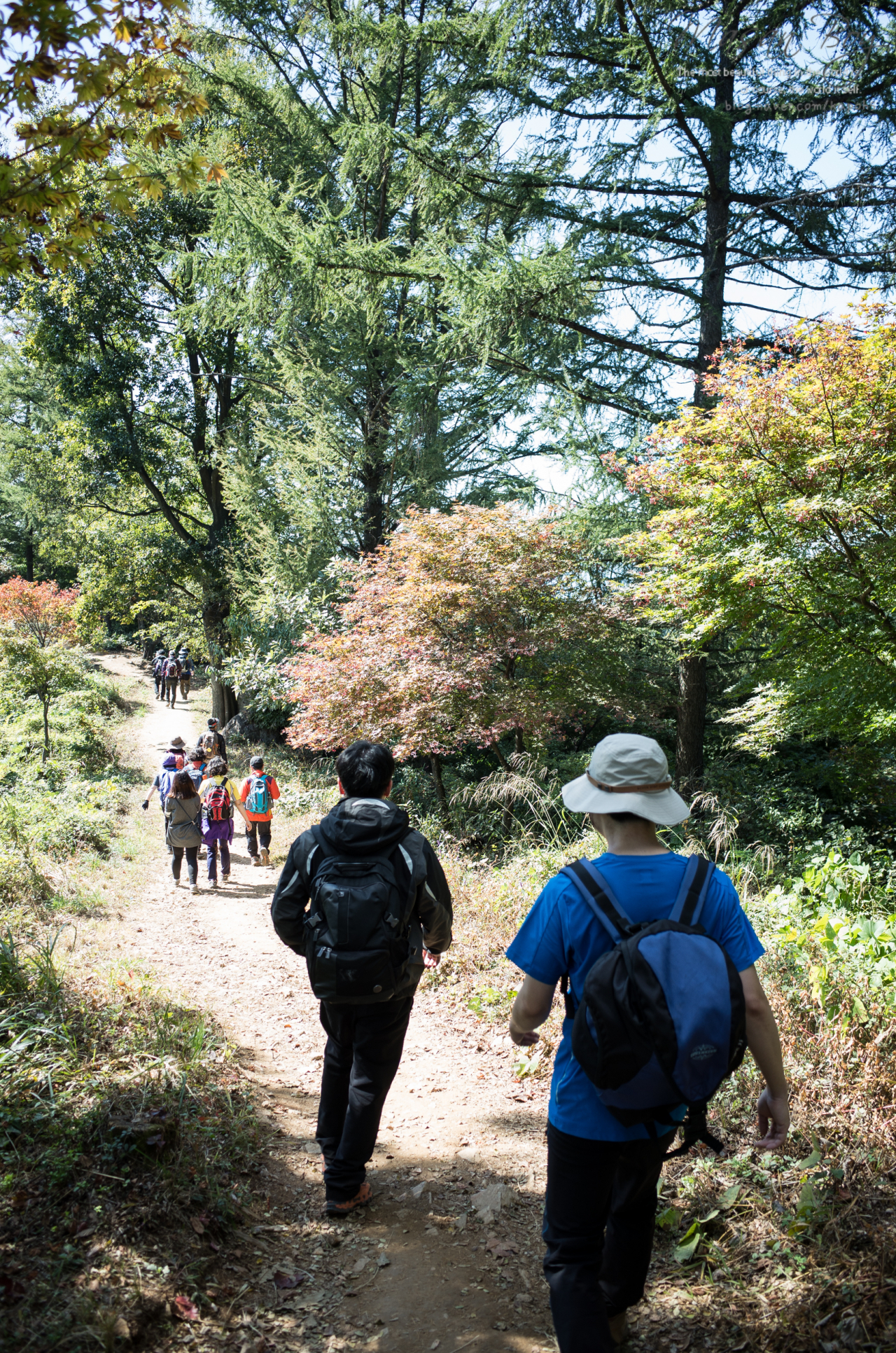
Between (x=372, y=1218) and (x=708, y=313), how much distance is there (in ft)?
37.9

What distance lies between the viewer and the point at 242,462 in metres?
18.5

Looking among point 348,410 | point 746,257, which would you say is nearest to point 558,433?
point 746,257

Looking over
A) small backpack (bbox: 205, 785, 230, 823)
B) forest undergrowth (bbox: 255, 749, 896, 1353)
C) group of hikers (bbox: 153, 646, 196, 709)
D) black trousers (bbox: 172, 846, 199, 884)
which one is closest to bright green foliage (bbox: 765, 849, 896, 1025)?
forest undergrowth (bbox: 255, 749, 896, 1353)

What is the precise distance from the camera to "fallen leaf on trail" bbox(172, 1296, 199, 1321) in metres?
2.54

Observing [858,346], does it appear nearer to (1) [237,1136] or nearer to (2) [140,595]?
(1) [237,1136]

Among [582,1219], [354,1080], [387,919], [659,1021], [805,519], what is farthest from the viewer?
[805,519]

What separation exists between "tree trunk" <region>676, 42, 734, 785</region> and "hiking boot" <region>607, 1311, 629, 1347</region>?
8822 mm

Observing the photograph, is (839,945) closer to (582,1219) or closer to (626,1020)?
(582,1219)

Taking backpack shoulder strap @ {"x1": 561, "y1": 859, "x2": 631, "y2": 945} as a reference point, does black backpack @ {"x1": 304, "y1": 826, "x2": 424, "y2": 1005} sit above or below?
below

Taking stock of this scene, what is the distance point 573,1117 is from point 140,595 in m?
30.6

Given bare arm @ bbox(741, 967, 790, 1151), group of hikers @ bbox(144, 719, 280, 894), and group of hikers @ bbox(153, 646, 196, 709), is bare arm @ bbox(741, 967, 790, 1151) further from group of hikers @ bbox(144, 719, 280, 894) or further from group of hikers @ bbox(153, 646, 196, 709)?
group of hikers @ bbox(153, 646, 196, 709)

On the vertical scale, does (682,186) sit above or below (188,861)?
above

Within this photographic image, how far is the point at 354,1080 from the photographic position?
316 centimetres

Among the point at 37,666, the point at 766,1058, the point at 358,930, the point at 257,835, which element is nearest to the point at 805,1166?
the point at 766,1058
